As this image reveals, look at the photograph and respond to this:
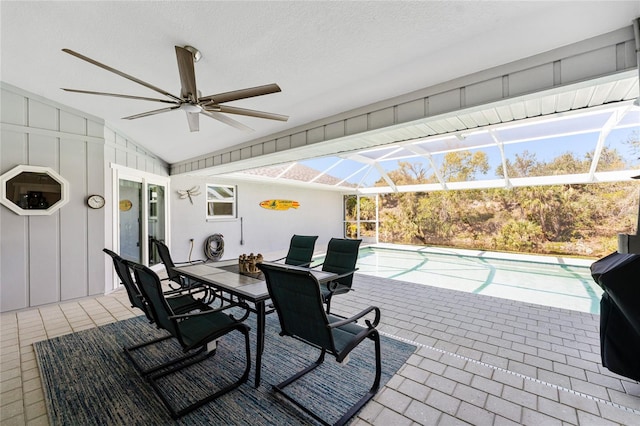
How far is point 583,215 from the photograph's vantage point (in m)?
9.09

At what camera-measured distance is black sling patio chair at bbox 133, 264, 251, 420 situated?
2.00m

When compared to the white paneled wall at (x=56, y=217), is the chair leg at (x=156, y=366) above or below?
below

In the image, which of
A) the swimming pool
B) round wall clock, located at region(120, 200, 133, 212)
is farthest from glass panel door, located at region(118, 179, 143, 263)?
the swimming pool

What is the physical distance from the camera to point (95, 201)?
4500 mm

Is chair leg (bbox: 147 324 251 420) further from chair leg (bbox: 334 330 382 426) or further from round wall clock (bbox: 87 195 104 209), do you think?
round wall clock (bbox: 87 195 104 209)

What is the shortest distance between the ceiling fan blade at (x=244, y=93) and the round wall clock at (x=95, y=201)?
11.6ft

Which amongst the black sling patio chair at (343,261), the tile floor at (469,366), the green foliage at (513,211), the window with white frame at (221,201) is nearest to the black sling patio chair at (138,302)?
the tile floor at (469,366)

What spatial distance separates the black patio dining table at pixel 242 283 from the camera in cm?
231

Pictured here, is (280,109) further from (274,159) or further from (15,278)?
(15,278)

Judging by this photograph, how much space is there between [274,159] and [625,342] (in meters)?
4.64

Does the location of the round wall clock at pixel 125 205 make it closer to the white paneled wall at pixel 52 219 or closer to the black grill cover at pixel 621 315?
the white paneled wall at pixel 52 219

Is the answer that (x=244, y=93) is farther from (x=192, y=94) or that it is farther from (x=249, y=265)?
(x=249, y=265)

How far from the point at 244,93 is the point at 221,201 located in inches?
251

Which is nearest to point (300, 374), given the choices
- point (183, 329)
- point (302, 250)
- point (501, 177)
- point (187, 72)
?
point (183, 329)
